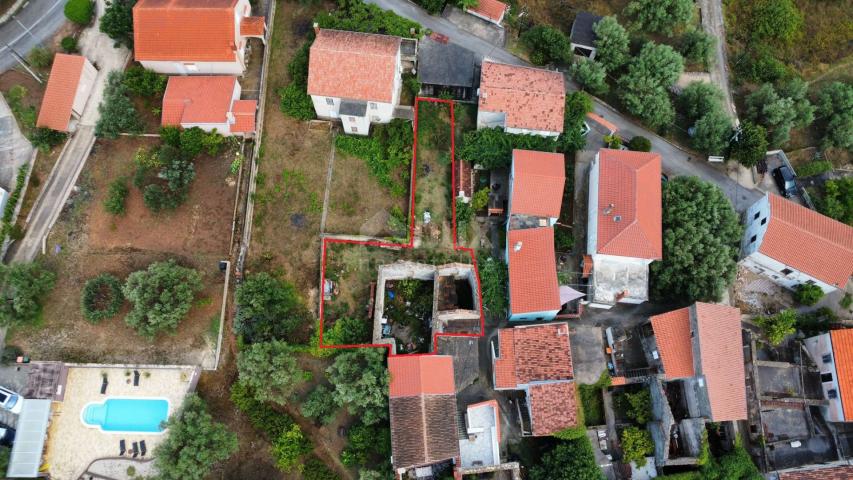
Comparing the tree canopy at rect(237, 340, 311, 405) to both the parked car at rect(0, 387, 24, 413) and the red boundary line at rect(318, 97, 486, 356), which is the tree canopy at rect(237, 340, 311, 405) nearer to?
the red boundary line at rect(318, 97, 486, 356)

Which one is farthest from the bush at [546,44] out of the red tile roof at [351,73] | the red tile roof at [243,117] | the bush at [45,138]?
the bush at [45,138]

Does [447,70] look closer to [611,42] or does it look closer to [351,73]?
[351,73]

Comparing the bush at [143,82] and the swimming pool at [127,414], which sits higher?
the bush at [143,82]

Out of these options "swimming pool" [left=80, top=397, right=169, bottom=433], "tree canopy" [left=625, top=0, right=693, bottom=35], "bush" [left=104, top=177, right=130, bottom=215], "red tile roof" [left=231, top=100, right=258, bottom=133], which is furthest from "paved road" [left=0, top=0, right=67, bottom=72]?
"tree canopy" [left=625, top=0, right=693, bottom=35]

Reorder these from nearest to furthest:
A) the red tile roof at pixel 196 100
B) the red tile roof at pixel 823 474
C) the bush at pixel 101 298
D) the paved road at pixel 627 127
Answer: the red tile roof at pixel 823 474 → the bush at pixel 101 298 → the red tile roof at pixel 196 100 → the paved road at pixel 627 127

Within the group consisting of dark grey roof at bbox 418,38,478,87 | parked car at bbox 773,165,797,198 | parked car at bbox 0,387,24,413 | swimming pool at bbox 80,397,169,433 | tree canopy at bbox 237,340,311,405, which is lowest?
swimming pool at bbox 80,397,169,433

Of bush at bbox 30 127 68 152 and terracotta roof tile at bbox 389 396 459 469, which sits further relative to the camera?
bush at bbox 30 127 68 152

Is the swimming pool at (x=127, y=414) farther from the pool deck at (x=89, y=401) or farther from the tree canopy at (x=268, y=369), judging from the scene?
the tree canopy at (x=268, y=369)

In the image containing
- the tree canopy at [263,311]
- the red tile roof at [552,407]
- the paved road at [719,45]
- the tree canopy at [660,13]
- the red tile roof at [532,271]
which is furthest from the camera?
the paved road at [719,45]
